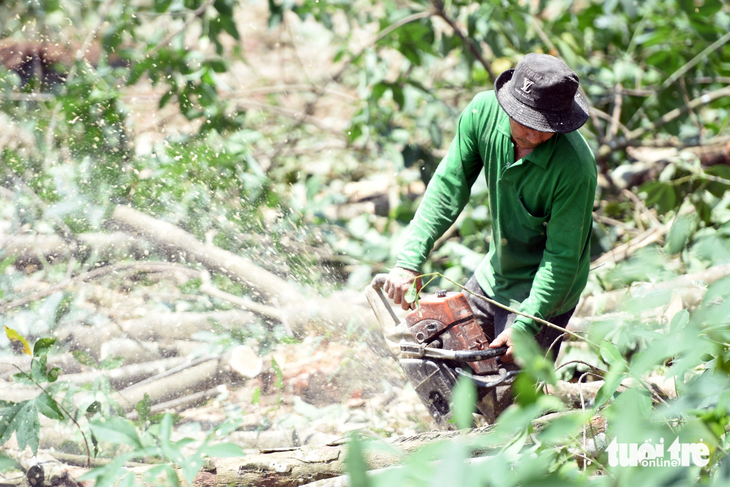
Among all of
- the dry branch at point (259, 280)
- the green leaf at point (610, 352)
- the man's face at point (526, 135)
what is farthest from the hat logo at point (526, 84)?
the dry branch at point (259, 280)

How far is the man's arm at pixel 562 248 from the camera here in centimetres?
210

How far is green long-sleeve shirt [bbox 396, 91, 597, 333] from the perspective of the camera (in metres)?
2.10

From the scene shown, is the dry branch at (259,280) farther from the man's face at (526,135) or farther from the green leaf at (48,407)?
the man's face at (526,135)

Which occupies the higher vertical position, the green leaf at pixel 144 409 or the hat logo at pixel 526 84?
the hat logo at pixel 526 84

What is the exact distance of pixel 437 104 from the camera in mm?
4484

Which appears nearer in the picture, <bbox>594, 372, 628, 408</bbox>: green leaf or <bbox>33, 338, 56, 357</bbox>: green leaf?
<bbox>594, 372, 628, 408</bbox>: green leaf

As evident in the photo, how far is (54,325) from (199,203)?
1073 millimetres

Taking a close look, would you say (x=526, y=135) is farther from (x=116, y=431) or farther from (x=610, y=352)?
(x=116, y=431)

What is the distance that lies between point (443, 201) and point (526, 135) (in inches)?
19.9

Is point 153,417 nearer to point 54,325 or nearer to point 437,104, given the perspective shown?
point 54,325

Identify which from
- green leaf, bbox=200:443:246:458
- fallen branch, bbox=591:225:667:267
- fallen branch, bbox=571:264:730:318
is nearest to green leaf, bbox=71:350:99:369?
green leaf, bbox=200:443:246:458

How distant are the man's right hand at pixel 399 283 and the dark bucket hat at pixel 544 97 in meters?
0.74

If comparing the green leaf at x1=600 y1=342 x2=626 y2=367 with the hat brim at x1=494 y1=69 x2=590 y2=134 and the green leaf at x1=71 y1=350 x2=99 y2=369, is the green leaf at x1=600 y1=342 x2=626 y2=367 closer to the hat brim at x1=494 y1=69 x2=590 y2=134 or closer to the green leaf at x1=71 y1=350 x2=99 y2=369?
the hat brim at x1=494 y1=69 x2=590 y2=134

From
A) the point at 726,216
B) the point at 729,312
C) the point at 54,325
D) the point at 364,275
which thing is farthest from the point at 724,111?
the point at 54,325
